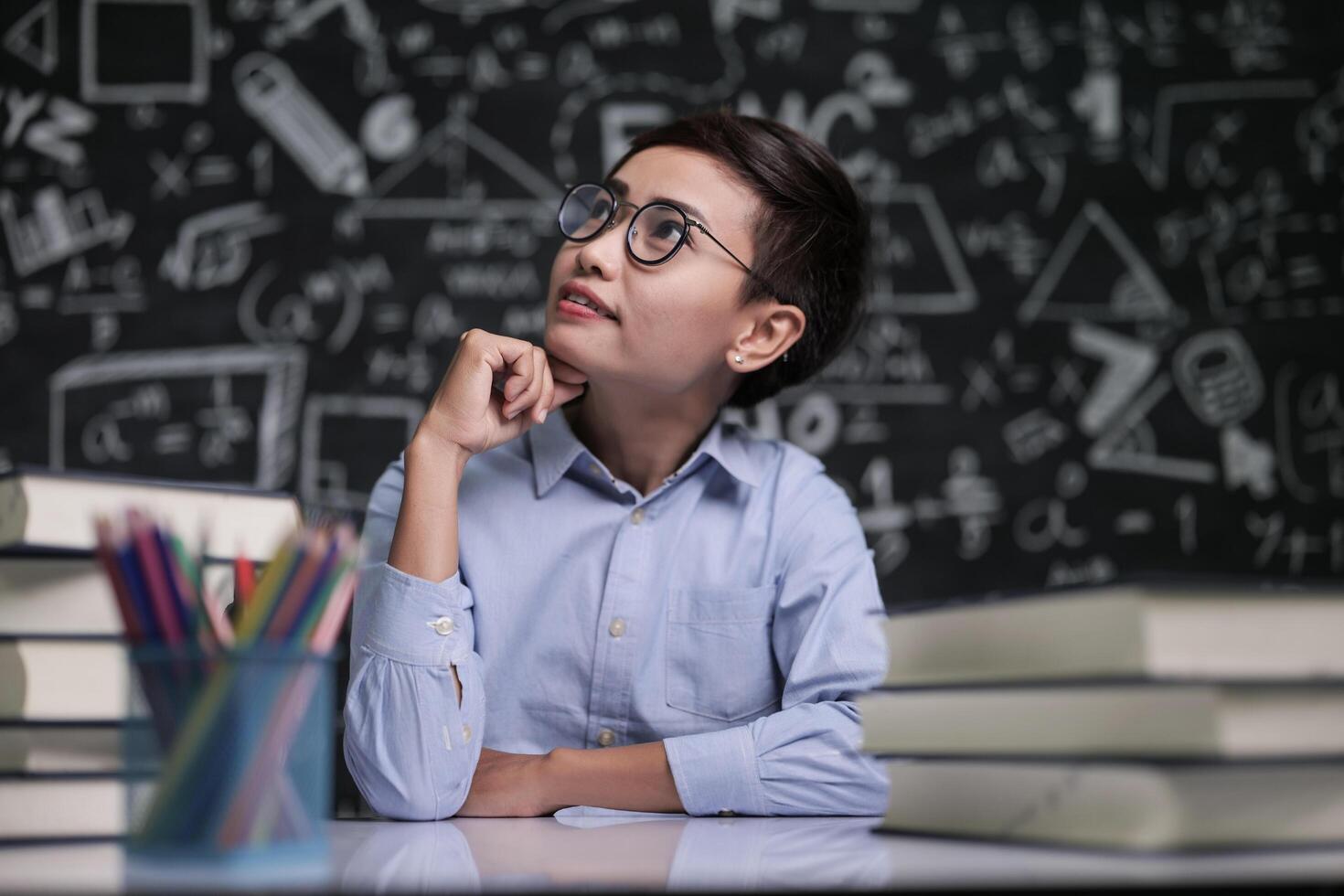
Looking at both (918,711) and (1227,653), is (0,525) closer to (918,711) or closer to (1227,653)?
(918,711)

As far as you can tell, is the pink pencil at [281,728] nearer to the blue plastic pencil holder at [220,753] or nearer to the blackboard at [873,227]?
A: the blue plastic pencil holder at [220,753]

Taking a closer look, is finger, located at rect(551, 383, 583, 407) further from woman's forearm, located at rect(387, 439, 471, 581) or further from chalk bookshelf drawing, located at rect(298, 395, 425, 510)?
chalk bookshelf drawing, located at rect(298, 395, 425, 510)

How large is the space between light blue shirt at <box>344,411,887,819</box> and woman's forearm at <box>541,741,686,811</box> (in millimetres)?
109

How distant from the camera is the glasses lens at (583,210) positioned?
64.7 inches

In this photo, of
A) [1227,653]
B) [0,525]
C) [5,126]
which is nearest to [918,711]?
[1227,653]

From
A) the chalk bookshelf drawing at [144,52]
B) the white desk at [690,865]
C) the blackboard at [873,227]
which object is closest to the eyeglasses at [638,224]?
the white desk at [690,865]

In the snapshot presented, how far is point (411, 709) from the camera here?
1.33 meters

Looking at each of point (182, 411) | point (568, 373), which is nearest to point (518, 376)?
point (568, 373)

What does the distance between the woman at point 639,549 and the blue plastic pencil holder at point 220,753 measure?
68 centimetres

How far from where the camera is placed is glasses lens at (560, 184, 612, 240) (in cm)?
164

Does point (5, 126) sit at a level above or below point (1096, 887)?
above

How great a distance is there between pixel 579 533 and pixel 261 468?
1.43 meters

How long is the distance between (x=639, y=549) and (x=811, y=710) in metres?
0.34

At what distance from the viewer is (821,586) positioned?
158 cm
